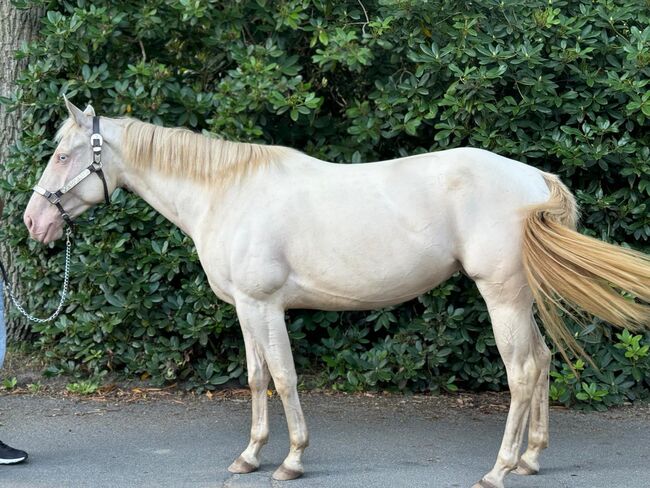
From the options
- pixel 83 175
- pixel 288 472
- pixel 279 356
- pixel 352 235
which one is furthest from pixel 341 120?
pixel 288 472

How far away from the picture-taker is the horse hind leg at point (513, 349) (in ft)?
14.4

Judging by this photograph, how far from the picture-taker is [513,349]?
4391 mm

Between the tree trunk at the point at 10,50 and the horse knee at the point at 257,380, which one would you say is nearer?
the horse knee at the point at 257,380

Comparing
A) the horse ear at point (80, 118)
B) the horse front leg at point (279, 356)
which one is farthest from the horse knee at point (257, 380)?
the horse ear at point (80, 118)

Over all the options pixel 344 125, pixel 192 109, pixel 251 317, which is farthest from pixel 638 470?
pixel 192 109

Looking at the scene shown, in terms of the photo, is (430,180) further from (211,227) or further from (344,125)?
(344,125)

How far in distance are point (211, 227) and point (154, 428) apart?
5.15 feet

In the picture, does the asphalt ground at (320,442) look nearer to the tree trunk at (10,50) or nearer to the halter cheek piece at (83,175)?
the halter cheek piece at (83,175)

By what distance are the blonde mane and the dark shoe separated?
1704 mm

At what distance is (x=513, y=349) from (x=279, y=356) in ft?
3.91

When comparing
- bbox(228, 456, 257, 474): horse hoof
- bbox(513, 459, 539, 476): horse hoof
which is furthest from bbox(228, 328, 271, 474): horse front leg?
bbox(513, 459, 539, 476): horse hoof

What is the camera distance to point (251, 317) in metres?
4.54

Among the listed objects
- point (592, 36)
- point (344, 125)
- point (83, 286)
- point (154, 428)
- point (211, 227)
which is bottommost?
point (154, 428)

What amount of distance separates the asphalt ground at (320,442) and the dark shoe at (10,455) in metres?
0.04
